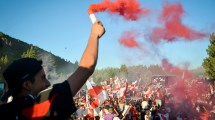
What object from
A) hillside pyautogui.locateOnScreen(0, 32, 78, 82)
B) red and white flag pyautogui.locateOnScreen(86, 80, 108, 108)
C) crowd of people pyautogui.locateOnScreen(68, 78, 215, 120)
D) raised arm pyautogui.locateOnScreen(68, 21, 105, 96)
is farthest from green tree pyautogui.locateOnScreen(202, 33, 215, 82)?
raised arm pyautogui.locateOnScreen(68, 21, 105, 96)

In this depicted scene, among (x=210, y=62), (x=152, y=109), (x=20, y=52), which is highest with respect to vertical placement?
(x=20, y=52)

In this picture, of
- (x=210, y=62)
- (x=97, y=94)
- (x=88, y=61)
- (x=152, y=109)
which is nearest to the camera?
(x=88, y=61)

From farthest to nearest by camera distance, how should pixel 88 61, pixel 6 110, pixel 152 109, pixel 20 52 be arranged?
1. pixel 20 52
2. pixel 152 109
3. pixel 88 61
4. pixel 6 110

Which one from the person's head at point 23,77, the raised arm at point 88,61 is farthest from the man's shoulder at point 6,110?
the raised arm at point 88,61

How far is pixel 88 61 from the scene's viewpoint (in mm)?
1988

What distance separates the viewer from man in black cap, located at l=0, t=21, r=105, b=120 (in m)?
1.87

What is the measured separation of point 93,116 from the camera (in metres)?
12.8

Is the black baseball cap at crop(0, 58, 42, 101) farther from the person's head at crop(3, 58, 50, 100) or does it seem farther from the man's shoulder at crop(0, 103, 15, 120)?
the man's shoulder at crop(0, 103, 15, 120)

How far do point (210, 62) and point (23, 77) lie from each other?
34615mm

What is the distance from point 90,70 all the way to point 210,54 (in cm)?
3535

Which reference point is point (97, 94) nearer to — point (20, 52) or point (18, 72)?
point (18, 72)

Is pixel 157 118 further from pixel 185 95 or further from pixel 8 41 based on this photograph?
pixel 8 41

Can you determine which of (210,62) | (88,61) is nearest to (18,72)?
(88,61)

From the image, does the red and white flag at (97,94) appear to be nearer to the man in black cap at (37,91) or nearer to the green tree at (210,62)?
the man in black cap at (37,91)
